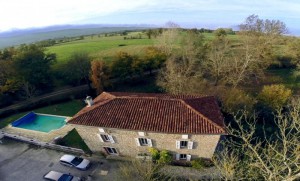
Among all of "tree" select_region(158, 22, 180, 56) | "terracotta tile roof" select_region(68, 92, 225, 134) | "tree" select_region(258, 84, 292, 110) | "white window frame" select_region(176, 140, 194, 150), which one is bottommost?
"white window frame" select_region(176, 140, 194, 150)

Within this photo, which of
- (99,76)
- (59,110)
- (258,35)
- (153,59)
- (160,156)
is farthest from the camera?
(153,59)

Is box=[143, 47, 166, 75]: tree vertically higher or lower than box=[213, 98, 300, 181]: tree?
higher

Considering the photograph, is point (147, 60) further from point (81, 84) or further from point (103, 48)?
point (103, 48)

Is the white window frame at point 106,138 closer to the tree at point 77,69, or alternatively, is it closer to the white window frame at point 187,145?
the white window frame at point 187,145

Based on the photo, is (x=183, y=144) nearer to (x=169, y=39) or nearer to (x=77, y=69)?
(x=77, y=69)

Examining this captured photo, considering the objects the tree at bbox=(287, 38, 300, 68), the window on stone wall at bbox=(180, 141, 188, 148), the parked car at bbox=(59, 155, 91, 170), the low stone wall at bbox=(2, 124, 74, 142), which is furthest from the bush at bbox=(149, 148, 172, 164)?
the tree at bbox=(287, 38, 300, 68)

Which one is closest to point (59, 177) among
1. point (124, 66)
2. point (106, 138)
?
point (106, 138)

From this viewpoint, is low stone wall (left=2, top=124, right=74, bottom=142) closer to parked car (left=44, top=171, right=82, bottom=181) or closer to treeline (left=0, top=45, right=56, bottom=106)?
parked car (left=44, top=171, right=82, bottom=181)
